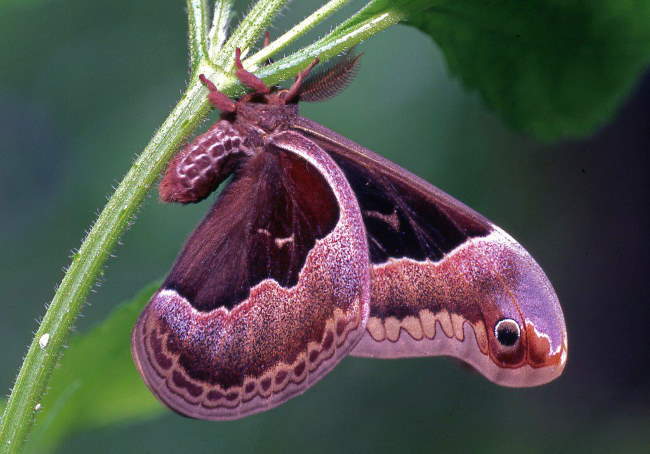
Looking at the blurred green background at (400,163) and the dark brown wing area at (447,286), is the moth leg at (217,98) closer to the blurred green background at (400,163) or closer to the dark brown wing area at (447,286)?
the dark brown wing area at (447,286)

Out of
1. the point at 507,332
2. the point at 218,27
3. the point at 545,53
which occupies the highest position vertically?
the point at 218,27

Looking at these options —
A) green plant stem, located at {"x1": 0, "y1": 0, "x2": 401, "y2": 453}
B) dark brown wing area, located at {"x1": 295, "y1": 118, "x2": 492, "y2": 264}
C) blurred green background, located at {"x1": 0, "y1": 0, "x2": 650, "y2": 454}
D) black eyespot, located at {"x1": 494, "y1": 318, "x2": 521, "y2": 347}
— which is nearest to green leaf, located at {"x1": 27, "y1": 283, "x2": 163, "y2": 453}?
green plant stem, located at {"x1": 0, "y1": 0, "x2": 401, "y2": 453}

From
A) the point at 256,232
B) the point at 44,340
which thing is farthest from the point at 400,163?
the point at 44,340

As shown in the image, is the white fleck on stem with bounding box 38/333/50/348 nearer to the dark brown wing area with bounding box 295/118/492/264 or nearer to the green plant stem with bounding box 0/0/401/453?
the green plant stem with bounding box 0/0/401/453

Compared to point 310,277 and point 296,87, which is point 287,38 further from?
point 310,277

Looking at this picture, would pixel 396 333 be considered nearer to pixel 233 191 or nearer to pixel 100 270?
pixel 233 191

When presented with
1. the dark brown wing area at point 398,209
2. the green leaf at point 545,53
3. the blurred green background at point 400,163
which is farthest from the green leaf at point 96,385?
the blurred green background at point 400,163

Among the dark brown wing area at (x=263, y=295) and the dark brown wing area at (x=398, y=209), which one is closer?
the dark brown wing area at (x=263, y=295)
